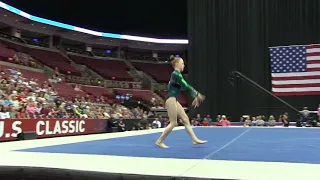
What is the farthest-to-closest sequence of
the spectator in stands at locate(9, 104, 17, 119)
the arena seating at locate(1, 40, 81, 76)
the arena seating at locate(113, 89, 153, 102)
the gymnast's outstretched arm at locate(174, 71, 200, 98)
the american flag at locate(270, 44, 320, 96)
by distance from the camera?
1. the arena seating at locate(113, 89, 153, 102)
2. the arena seating at locate(1, 40, 81, 76)
3. the american flag at locate(270, 44, 320, 96)
4. the spectator in stands at locate(9, 104, 17, 119)
5. the gymnast's outstretched arm at locate(174, 71, 200, 98)

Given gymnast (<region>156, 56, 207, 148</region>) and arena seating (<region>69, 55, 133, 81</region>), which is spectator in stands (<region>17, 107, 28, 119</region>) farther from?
arena seating (<region>69, 55, 133, 81</region>)

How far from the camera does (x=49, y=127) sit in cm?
1005

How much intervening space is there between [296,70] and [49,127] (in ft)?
44.8

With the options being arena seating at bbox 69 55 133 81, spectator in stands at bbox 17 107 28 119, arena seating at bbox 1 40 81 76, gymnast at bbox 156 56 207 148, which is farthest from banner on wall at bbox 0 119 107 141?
arena seating at bbox 69 55 133 81

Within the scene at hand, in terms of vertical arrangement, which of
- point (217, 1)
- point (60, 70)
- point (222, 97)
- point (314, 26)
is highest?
point (217, 1)

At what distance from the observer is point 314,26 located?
19375 mm

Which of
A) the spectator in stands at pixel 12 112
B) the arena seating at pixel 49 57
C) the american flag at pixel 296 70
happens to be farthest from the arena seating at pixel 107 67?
the spectator in stands at pixel 12 112

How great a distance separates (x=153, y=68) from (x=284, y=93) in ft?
61.9

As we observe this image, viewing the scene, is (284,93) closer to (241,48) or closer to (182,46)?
(241,48)

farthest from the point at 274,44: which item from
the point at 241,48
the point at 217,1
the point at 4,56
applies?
the point at 4,56

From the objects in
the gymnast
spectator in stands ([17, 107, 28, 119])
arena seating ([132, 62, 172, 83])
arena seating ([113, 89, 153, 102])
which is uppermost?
→ arena seating ([132, 62, 172, 83])

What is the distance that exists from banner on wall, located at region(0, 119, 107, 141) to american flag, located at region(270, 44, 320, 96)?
1064 cm

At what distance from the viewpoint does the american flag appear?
17.8 metres

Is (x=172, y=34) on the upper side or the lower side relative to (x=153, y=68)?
upper
